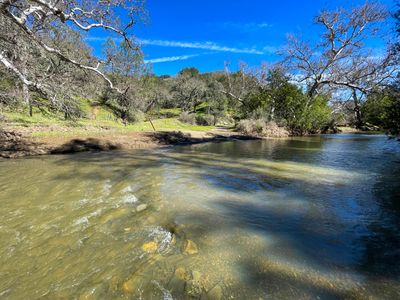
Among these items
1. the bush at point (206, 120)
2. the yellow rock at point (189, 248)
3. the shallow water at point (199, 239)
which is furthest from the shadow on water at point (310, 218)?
the bush at point (206, 120)

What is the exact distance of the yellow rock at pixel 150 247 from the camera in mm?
2945

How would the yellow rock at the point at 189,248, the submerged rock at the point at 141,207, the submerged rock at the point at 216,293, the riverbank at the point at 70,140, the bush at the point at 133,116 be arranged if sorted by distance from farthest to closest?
the bush at the point at 133,116 → the riverbank at the point at 70,140 → the submerged rock at the point at 141,207 → the yellow rock at the point at 189,248 → the submerged rock at the point at 216,293

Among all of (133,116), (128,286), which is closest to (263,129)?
(133,116)

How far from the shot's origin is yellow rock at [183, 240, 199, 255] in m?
2.90

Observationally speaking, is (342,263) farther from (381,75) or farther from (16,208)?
(381,75)

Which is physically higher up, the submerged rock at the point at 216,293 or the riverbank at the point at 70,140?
the riverbank at the point at 70,140

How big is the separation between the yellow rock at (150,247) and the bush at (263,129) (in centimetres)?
2108

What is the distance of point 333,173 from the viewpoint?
24.1 feet

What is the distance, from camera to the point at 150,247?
9.91 ft

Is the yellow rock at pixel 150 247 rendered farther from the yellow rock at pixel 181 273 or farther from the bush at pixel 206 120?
the bush at pixel 206 120

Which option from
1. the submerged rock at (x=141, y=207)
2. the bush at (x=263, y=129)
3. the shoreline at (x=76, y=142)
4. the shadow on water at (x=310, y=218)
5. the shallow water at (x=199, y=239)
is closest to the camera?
the shallow water at (x=199, y=239)

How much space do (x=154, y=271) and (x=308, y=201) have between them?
345cm

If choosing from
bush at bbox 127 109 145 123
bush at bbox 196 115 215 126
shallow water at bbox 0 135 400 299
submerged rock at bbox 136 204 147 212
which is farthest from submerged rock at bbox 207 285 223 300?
bush at bbox 196 115 215 126

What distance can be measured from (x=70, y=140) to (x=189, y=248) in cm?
1194
